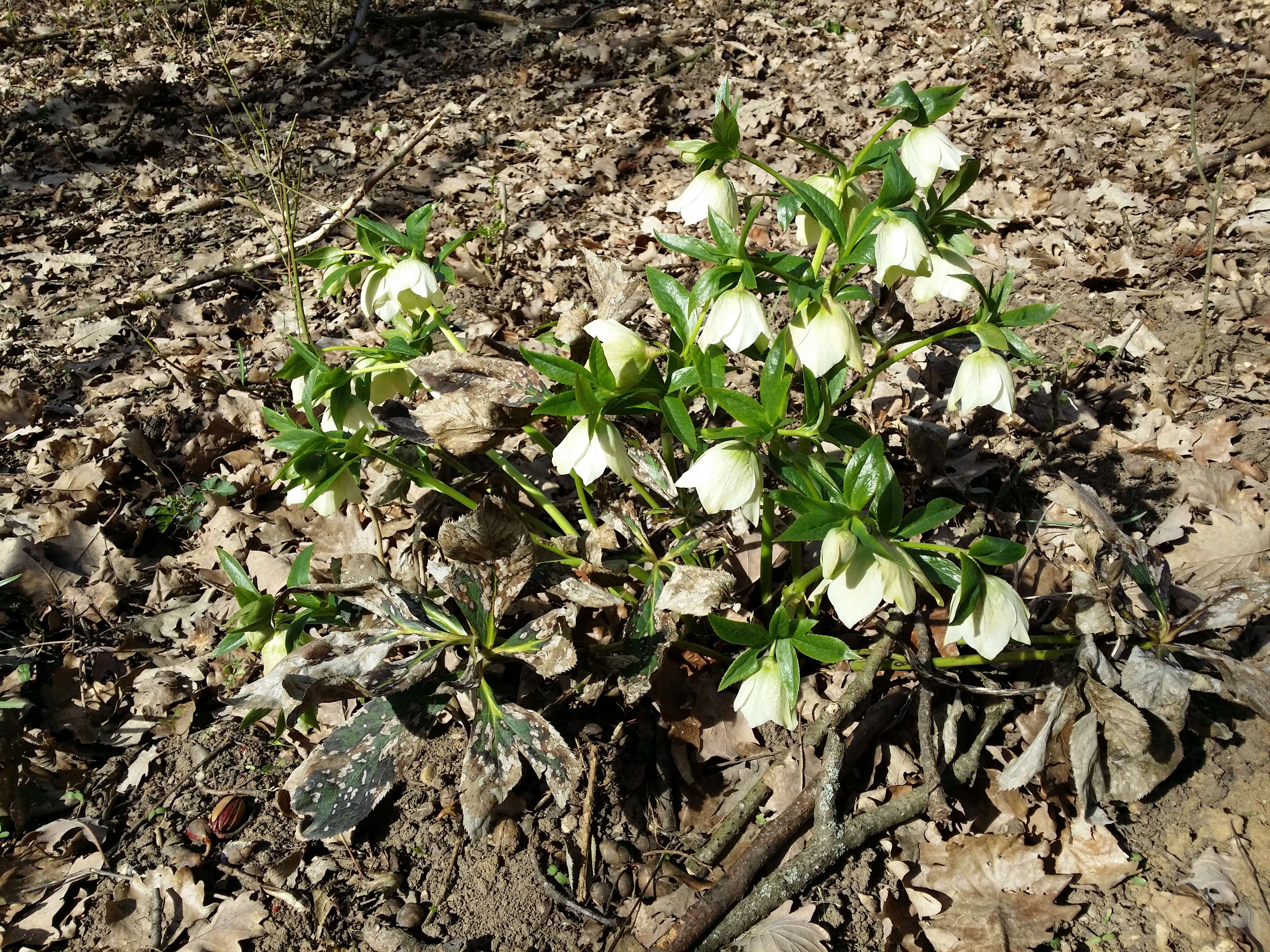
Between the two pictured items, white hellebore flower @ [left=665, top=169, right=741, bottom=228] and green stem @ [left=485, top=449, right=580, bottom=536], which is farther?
green stem @ [left=485, top=449, right=580, bottom=536]

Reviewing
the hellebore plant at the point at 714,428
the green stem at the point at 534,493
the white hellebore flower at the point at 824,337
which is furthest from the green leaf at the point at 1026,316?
the green stem at the point at 534,493

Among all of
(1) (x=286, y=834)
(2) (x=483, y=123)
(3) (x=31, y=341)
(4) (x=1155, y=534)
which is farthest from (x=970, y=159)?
(2) (x=483, y=123)

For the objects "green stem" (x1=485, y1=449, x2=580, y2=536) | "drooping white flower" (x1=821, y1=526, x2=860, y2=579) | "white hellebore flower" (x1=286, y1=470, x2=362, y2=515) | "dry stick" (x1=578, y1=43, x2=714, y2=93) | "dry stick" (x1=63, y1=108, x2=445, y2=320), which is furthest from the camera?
"dry stick" (x1=578, y1=43, x2=714, y2=93)

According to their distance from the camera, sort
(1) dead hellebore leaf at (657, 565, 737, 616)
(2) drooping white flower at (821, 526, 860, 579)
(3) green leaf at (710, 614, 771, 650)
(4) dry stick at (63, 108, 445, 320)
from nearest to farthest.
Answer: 1. (2) drooping white flower at (821, 526, 860, 579)
2. (3) green leaf at (710, 614, 771, 650)
3. (1) dead hellebore leaf at (657, 565, 737, 616)
4. (4) dry stick at (63, 108, 445, 320)

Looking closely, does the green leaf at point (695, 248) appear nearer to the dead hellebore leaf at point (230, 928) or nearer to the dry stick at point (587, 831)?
the dry stick at point (587, 831)

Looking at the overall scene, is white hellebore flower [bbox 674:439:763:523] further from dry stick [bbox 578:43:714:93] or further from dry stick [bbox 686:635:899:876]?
dry stick [bbox 578:43:714:93]

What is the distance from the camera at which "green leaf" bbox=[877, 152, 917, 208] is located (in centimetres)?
137

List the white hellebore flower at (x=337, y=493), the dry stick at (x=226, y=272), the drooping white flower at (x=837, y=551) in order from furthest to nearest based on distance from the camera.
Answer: the dry stick at (x=226, y=272) → the white hellebore flower at (x=337, y=493) → the drooping white flower at (x=837, y=551)

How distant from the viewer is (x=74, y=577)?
2334 mm

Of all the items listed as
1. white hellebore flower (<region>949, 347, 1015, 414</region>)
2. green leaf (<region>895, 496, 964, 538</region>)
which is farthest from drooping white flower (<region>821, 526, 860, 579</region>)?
white hellebore flower (<region>949, 347, 1015, 414</region>)

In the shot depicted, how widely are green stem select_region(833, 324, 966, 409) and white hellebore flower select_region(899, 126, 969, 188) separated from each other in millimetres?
291

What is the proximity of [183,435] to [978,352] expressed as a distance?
265 cm

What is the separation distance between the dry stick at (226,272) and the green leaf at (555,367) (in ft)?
7.70

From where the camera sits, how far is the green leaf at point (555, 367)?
146 centimetres
